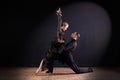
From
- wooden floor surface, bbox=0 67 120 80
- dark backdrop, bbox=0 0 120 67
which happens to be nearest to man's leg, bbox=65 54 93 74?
wooden floor surface, bbox=0 67 120 80

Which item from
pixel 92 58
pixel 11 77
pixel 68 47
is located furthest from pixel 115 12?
pixel 11 77

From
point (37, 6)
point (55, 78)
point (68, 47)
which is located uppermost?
point (37, 6)

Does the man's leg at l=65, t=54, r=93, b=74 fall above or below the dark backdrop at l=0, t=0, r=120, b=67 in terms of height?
below

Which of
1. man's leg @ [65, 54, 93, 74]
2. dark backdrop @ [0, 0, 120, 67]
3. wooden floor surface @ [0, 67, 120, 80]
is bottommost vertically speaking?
wooden floor surface @ [0, 67, 120, 80]

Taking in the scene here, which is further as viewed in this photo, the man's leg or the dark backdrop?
the dark backdrop

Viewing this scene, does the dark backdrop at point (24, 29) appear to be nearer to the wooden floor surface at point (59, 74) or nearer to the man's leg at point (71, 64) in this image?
the wooden floor surface at point (59, 74)

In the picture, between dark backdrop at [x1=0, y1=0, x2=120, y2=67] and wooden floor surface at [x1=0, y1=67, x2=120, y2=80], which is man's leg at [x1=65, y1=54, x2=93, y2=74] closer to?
wooden floor surface at [x1=0, y1=67, x2=120, y2=80]

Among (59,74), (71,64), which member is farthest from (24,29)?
(71,64)

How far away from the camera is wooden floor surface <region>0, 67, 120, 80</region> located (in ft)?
26.0

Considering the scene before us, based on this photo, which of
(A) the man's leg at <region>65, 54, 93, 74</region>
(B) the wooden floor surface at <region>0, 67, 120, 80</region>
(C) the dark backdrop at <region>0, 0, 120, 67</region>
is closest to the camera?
(B) the wooden floor surface at <region>0, 67, 120, 80</region>

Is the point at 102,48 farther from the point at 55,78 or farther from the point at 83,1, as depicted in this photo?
the point at 55,78

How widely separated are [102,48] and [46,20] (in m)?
1.79

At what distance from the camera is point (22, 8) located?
9602 mm

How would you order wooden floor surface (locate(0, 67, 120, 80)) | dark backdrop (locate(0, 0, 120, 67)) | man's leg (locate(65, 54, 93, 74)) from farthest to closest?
dark backdrop (locate(0, 0, 120, 67)) → man's leg (locate(65, 54, 93, 74)) → wooden floor surface (locate(0, 67, 120, 80))
